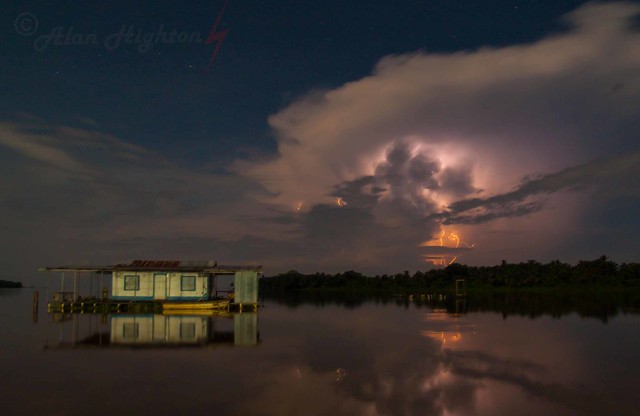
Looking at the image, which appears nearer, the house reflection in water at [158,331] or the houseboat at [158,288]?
the house reflection in water at [158,331]

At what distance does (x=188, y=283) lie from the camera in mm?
38594

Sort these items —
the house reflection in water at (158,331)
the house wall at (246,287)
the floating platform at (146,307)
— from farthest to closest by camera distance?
the house wall at (246,287)
the floating platform at (146,307)
the house reflection in water at (158,331)

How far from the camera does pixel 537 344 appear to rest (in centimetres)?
2369

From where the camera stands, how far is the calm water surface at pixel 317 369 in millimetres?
13414

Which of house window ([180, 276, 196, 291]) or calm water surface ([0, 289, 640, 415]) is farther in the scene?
house window ([180, 276, 196, 291])

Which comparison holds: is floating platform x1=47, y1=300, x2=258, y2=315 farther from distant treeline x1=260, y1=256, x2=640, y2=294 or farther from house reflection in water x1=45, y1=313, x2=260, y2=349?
distant treeline x1=260, y1=256, x2=640, y2=294

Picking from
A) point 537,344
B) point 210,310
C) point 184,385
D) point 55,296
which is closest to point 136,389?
point 184,385

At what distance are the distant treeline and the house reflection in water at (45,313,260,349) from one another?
173 ft

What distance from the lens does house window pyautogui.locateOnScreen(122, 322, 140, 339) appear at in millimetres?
25812

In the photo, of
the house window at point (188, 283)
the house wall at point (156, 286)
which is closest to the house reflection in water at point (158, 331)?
the house wall at point (156, 286)

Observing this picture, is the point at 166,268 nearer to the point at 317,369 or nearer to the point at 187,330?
the point at 187,330

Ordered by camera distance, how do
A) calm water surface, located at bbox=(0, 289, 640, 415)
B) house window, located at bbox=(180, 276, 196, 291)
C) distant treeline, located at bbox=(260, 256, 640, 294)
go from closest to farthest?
calm water surface, located at bbox=(0, 289, 640, 415) < house window, located at bbox=(180, 276, 196, 291) < distant treeline, located at bbox=(260, 256, 640, 294)

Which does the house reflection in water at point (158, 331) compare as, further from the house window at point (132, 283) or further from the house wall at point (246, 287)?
the house window at point (132, 283)

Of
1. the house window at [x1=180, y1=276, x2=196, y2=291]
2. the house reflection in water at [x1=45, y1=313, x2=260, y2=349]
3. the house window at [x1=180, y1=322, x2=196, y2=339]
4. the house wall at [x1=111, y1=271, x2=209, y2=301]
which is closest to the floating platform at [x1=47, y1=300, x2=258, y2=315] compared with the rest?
the house wall at [x1=111, y1=271, x2=209, y2=301]
